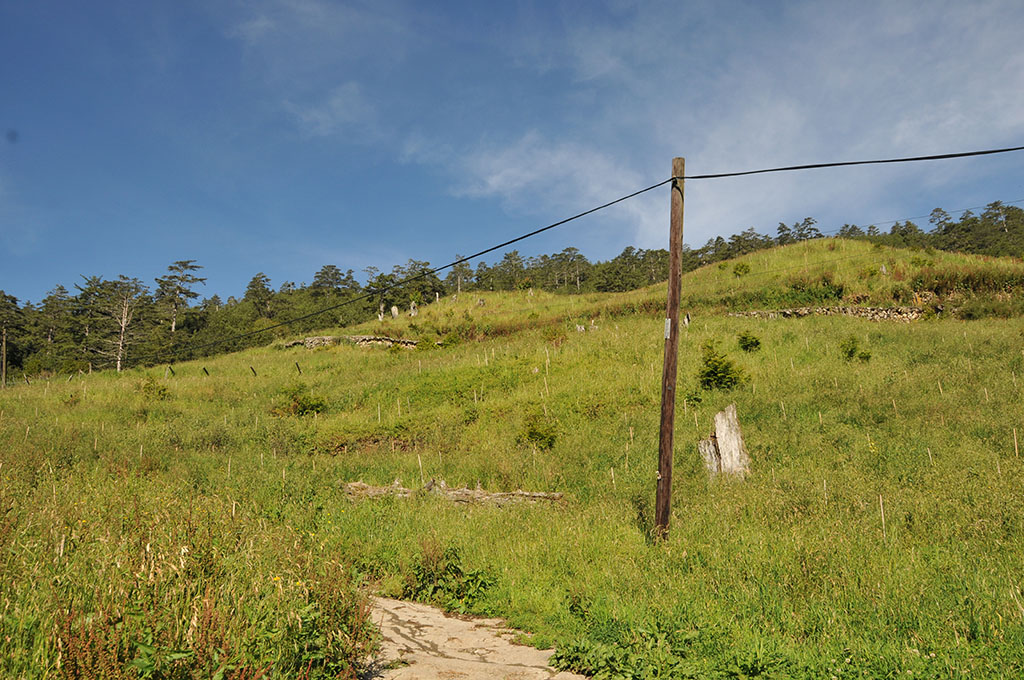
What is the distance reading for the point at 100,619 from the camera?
12.7 feet

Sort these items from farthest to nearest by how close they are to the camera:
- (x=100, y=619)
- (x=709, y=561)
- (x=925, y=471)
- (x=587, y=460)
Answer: (x=587, y=460)
(x=925, y=471)
(x=709, y=561)
(x=100, y=619)

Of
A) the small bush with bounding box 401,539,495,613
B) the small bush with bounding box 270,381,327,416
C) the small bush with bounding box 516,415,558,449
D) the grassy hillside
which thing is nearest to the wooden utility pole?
the grassy hillside

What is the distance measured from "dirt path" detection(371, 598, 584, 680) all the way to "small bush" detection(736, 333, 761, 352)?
1966cm

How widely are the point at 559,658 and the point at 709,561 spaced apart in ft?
11.5

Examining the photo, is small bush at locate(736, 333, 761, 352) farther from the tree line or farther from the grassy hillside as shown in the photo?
the tree line

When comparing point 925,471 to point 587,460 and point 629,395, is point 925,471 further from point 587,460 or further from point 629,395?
point 629,395

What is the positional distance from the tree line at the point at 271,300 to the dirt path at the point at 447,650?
36.5m

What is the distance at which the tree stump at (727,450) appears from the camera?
12.3 meters

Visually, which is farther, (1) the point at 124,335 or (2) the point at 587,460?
(1) the point at 124,335

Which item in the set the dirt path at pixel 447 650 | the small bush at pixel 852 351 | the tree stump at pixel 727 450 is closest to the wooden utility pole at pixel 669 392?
the dirt path at pixel 447 650

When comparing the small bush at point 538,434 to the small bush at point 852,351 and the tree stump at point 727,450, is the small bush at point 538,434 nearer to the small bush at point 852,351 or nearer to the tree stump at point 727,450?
the tree stump at point 727,450

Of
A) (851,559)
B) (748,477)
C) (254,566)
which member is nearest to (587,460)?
(748,477)

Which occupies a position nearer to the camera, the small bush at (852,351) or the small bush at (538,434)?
the small bush at (538,434)

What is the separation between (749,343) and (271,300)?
9655 cm
